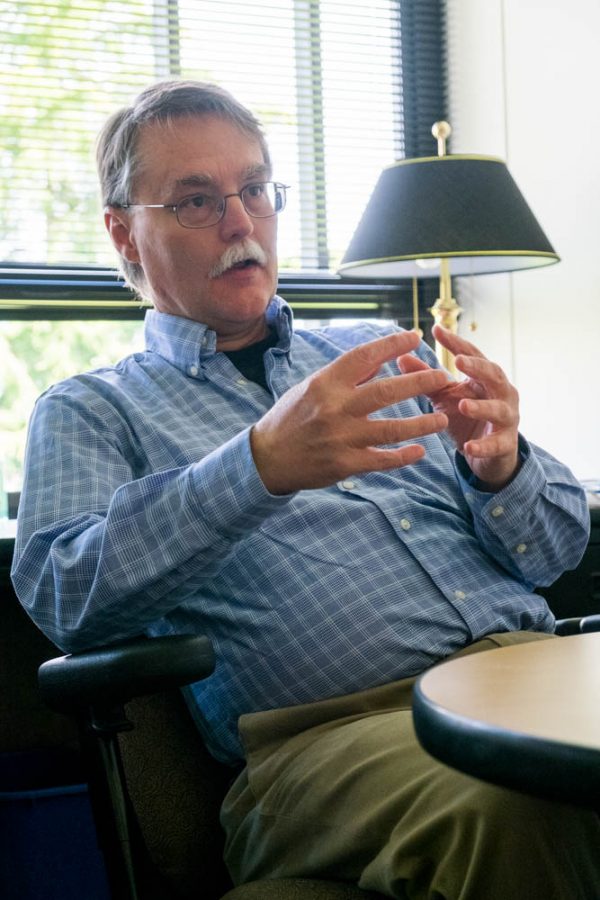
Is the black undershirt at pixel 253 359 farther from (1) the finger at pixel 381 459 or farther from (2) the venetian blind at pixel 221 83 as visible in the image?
(2) the venetian blind at pixel 221 83

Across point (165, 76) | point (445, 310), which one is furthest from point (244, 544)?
point (165, 76)

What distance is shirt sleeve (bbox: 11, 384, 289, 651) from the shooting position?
1.25 metres

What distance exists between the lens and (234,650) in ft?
4.71

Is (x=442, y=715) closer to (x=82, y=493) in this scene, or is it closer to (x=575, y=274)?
(x=82, y=493)

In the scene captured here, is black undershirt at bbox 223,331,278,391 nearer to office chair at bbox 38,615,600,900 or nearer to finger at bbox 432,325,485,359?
finger at bbox 432,325,485,359

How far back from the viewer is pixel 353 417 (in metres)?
1.12

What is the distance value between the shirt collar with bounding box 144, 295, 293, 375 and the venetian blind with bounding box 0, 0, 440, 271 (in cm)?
111

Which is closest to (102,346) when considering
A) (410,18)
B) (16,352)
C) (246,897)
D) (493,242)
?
(16,352)

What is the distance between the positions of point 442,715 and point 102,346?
2.39 metres

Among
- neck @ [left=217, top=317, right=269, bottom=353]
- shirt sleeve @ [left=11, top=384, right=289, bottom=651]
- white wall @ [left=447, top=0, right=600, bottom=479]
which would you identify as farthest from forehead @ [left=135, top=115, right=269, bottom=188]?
white wall @ [left=447, top=0, right=600, bottom=479]

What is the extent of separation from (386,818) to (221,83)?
2.47 m

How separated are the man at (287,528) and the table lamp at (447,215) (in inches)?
24.0

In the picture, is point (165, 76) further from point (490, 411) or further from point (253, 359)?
point (490, 411)

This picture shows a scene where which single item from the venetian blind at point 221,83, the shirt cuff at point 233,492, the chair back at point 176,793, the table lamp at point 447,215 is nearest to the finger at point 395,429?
the shirt cuff at point 233,492
